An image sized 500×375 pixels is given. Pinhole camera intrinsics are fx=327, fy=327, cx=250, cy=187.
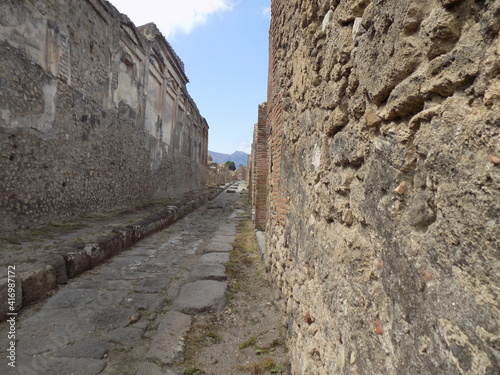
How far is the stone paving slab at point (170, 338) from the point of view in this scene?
7.09ft

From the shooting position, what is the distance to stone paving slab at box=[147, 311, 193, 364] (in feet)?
7.09

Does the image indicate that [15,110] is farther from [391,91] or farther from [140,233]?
[391,91]

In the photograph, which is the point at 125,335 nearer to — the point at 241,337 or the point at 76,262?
the point at 241,337

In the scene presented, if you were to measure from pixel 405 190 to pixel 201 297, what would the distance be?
8.57ft

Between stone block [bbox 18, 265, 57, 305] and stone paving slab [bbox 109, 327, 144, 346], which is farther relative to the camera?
stone block [bbox 18, 265, 57, 305]

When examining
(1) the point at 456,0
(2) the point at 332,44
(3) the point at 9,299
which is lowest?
(3) the point at 9,299

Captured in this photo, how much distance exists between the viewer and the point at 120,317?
8.97 feet

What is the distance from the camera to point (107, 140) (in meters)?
7.86

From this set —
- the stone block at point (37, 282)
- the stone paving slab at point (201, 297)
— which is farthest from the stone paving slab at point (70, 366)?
the stone block at point (37, 282)

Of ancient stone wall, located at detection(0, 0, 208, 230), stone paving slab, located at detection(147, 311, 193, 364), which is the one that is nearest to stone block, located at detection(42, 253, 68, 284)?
stone paving slab, located at detection(147, 311, 193, 364)

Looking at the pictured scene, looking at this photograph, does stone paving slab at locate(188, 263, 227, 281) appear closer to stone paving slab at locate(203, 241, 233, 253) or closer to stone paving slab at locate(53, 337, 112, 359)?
stone paving slab at locate(203, 241, 233, 253)

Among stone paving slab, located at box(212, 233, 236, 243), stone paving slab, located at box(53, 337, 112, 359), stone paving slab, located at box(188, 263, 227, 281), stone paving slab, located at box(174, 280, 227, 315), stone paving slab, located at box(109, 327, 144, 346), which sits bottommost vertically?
stone paving slab, located at box(109, 327, 144, 346)

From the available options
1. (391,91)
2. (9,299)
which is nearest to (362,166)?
(391,91)

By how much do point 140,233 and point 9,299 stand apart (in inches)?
125
